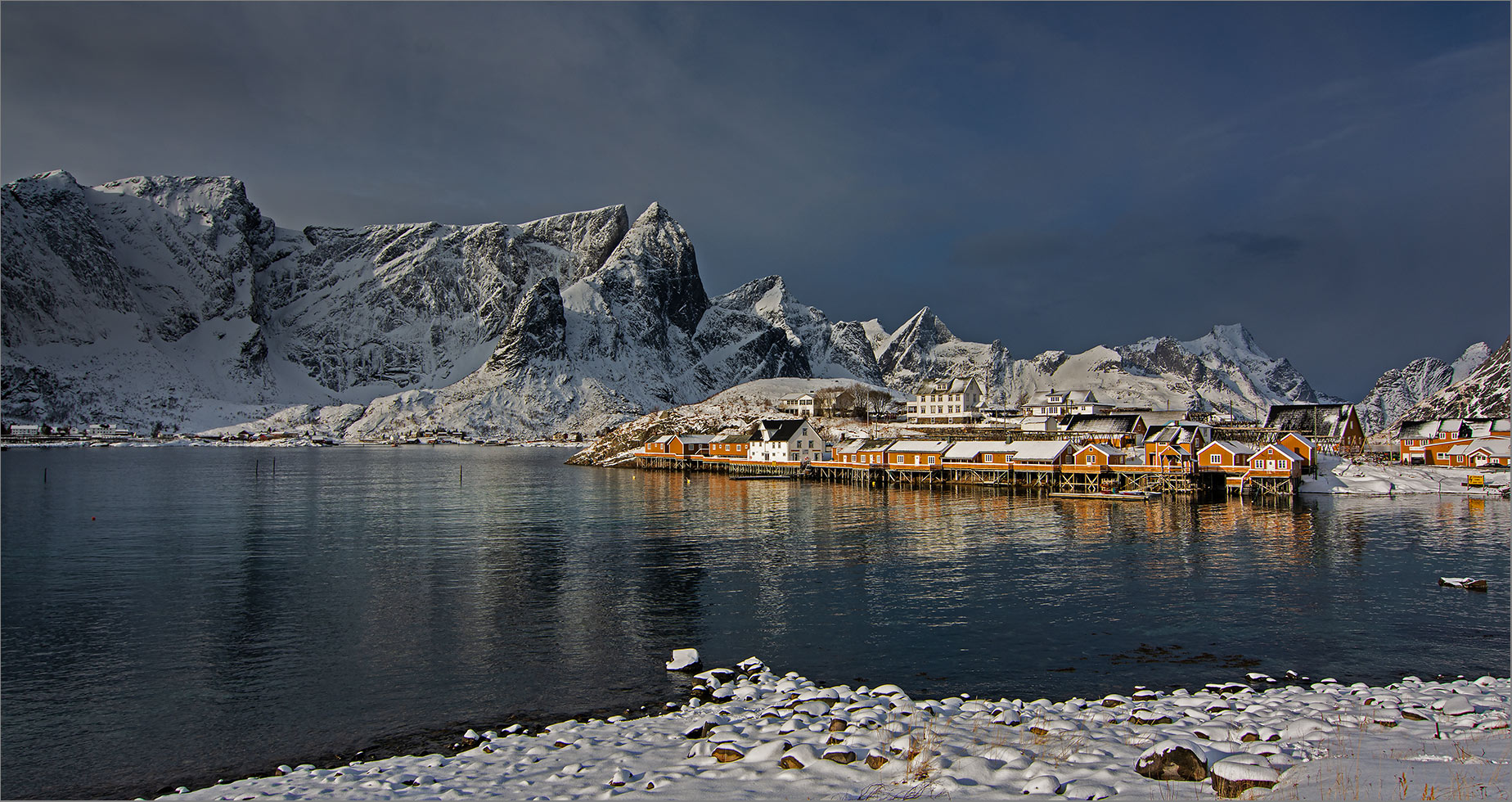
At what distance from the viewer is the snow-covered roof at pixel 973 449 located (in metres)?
98.4

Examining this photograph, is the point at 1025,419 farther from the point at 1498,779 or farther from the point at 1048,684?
the point at 1498,779

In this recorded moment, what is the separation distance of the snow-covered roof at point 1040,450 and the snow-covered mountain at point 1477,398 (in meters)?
92.6

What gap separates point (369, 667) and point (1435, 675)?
34.0 metres

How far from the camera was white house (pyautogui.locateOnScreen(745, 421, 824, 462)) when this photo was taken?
118 meters

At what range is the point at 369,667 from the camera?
26453mm

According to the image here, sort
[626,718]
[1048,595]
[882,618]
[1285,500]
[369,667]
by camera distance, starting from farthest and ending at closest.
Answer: [1285,500] < [1048,595] < [882,618] < [369,667] < [626,718]

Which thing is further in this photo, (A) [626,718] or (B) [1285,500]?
(B) [1285,500]

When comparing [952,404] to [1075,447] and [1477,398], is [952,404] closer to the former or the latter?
[1075,447]

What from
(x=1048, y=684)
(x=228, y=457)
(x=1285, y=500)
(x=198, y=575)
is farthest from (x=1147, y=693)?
(x=228, y=457)

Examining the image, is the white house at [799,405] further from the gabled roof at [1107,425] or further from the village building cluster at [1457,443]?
the village building cluster at [1457,443]

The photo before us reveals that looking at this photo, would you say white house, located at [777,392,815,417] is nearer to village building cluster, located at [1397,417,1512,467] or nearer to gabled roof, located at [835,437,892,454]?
gabled roof, located at [835,437,892,454]

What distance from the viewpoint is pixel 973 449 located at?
100500mm

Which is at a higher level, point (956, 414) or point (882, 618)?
point (956, 414)

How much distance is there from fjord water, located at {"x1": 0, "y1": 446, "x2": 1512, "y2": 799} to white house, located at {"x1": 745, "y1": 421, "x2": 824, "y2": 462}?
48674 mm
